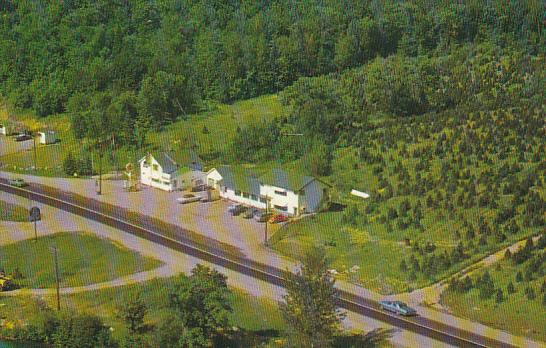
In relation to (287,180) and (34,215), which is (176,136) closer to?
(287,180)

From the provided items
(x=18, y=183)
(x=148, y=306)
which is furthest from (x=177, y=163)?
(x=148, y=306)

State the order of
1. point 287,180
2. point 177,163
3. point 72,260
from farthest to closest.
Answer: point 177,163
point 287,180
point 72,260

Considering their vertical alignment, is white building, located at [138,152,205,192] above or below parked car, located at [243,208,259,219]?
above

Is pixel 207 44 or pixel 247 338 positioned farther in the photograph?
pixel 207 44

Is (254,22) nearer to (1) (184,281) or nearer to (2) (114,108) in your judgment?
(2) (114,108)

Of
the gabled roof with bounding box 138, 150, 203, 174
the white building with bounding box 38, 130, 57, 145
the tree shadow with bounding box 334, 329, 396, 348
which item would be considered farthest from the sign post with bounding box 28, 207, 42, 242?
the tree shadow with bounding box 334, 329, 396, 348

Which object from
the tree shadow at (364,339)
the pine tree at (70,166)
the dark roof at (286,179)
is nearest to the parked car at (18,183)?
the pine tree at (70,166)

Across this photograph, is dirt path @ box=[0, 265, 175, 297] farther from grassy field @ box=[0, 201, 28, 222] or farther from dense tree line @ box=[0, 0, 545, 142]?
dense tree line @ box=[0, 0, 545, 142]
